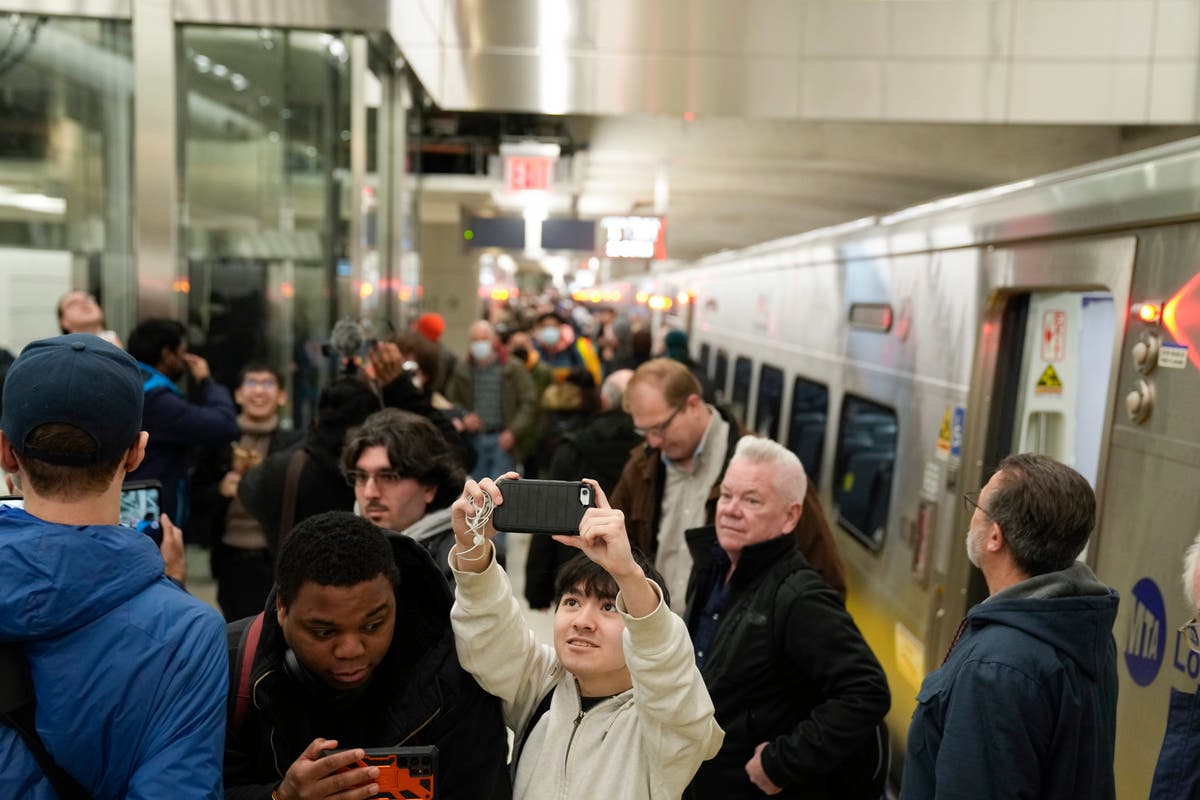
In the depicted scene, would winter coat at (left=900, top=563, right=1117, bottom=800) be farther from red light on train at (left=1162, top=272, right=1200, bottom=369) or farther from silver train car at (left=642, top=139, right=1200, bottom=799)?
red light on train at (left=1162, top=272, right=1200, bottom=369)

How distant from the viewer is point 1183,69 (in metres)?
8.87

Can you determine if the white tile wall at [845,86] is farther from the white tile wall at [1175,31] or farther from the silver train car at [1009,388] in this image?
the white tile wall at [1175,31]

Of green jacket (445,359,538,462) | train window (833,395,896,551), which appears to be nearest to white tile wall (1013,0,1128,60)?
train window (833,395,896,551)

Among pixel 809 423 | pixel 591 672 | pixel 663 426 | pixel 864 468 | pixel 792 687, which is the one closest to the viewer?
pixel 591 672

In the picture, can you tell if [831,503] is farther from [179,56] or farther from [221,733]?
[221,733]

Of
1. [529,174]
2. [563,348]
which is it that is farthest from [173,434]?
[563,348]

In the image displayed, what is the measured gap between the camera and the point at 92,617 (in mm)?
1692

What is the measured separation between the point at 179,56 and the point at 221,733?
5.74m

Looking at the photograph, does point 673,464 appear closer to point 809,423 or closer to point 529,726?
point 529,726

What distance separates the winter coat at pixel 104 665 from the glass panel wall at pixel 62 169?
5.40 metres

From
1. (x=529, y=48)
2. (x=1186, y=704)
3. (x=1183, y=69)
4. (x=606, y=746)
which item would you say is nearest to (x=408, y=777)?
(x=606, y=746)

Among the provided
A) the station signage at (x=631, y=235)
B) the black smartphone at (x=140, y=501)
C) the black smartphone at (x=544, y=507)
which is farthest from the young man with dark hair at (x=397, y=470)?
the station signage at (x=631, y=235)

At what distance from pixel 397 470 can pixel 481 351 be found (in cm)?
682

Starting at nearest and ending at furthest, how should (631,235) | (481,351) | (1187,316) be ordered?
(1187,316) → (481,351) → (631,235)
